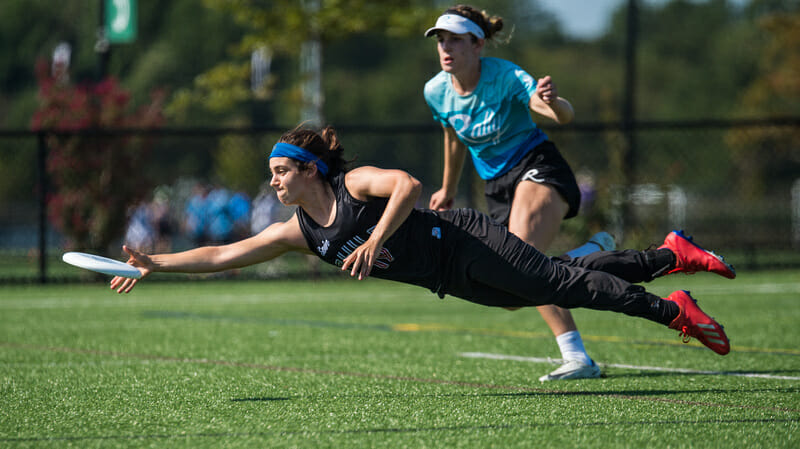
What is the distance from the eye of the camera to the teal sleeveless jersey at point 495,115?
18.5 ft

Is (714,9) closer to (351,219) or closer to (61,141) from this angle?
(61,141)

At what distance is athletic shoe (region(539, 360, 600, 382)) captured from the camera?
18.0 feet

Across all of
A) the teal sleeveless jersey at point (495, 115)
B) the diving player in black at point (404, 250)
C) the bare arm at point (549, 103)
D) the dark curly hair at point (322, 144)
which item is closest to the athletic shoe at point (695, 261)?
the diving player in black at point (404, 250)

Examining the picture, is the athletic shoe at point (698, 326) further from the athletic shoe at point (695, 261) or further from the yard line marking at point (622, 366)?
the yard line marking at point (622, 366)

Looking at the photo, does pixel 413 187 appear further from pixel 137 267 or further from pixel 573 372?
pixel 573 372

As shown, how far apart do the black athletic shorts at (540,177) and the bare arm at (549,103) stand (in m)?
0.36

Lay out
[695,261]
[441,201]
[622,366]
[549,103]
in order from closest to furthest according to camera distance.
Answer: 1. [695,261]
2. [549,103]
3. [441,201]
4. [622,366]

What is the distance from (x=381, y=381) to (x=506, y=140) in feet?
5.19

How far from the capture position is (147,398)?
16.0ft

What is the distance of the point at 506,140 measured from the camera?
5750 mm

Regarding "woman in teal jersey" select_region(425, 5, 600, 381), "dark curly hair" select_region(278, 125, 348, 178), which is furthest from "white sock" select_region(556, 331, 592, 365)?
"dark curly hair" select_region(278, 125, 348, 178)

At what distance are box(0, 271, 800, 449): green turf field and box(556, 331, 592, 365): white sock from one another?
0.73 ft

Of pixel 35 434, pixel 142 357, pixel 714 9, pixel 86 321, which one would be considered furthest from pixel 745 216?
pixel 714 9

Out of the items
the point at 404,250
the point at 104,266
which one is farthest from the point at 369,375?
the point at 104,266
